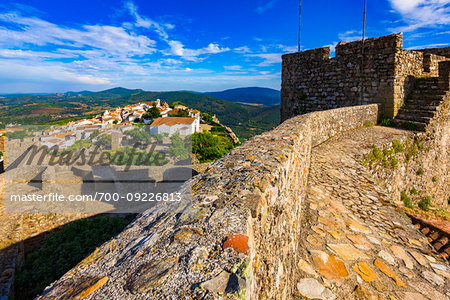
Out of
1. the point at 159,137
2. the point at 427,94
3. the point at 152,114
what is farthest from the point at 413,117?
the point at 152,114

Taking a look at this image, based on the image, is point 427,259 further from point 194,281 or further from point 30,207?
point 30,207

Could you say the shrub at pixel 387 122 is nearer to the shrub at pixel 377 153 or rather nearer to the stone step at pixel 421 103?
the stone step at pixel 421 103

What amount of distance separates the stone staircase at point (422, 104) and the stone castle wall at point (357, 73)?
0.91ft

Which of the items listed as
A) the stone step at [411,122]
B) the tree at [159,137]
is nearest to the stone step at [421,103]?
the stone step at [411,122]

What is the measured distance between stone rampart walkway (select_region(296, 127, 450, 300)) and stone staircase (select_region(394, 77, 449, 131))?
5.16m

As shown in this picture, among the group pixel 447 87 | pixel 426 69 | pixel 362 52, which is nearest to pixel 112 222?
pixel 362 52

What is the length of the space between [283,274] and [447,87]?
9.21m

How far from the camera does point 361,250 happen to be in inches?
90.8

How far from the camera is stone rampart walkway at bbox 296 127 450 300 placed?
1.89 metres

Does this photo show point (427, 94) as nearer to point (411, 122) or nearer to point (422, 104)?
point (422, 104)

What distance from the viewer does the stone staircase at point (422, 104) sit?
7121 mm

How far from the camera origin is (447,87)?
7262 mm

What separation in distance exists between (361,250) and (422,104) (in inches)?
307

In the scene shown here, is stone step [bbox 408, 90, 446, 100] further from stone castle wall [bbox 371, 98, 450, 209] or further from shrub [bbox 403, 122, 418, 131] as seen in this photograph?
shrub [bbox 403, 122, 418, 131]
